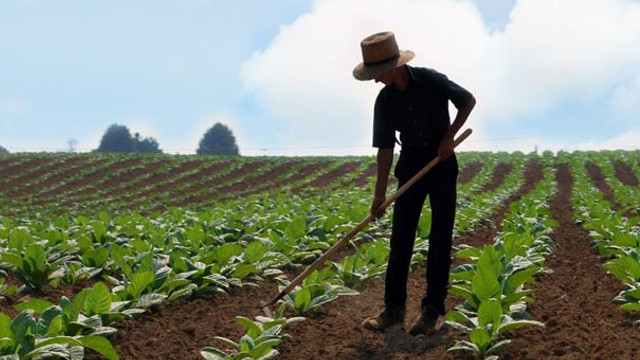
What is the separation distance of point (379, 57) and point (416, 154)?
77cm

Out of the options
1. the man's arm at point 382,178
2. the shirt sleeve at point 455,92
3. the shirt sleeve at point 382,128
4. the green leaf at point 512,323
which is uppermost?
the shirt sleeve at point 455,92

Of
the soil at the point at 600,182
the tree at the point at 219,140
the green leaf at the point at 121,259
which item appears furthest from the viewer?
the tree at the point at 219,140

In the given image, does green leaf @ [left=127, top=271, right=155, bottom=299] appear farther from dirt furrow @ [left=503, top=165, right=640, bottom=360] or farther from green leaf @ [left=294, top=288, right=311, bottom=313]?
dirt furrow @ [left=503, top=165, right=640, bottom=360]

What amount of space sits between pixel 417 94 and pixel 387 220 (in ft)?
19.9

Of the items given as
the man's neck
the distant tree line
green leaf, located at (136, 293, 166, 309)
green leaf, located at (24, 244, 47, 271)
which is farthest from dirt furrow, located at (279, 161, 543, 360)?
the distant tree line

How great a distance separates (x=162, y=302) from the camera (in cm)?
530

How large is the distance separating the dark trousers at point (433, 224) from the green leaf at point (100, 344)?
6.81ft

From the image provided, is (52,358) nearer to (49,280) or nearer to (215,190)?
(49,280)

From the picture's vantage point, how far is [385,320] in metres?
4.93

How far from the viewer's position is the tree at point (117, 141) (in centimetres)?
10081

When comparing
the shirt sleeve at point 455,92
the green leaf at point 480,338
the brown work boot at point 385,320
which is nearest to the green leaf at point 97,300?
the brown work boot at point 385,320

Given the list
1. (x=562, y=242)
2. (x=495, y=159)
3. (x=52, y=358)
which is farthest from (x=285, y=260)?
(x=495, y=159)

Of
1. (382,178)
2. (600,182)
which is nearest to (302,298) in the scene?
(382,178)

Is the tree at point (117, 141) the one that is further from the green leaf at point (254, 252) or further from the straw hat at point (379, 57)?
the straw hat at point (379, 57)
